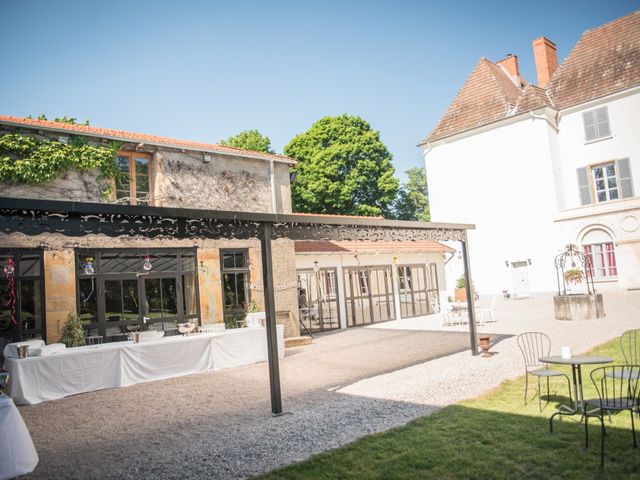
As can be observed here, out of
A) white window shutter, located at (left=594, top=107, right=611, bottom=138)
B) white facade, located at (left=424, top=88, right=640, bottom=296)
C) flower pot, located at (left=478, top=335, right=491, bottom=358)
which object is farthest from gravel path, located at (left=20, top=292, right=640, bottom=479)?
white window shutter, located at (left=594, top=107, right=611, bottom=138)

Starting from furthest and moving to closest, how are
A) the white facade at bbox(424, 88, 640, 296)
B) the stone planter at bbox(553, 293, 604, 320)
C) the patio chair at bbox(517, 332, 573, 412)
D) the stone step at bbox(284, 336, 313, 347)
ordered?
the white facade at bbox(424, 88, 640, 296) < the stone planter at bbox(553, 293, 604, 320) < the stone step at bbox(284, 336, 313, 347) < the patio chair at bbox(517, 332, 573, 412)

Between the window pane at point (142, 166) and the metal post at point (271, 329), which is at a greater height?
the window pane at point (142, 166)

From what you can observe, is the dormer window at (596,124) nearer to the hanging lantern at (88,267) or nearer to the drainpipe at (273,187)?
the drainpipe at (273,187)

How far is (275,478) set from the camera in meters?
Answer: 4.11

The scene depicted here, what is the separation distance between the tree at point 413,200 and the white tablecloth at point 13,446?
36.6 meters

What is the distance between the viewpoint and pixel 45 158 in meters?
10.9

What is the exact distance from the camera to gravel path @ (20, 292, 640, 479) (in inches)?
189

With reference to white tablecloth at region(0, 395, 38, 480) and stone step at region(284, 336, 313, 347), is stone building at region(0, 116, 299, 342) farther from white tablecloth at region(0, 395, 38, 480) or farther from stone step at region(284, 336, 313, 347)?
white tablecloth at region(0, 395, 38, 480)

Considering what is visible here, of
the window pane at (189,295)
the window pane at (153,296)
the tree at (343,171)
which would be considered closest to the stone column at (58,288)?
the window pane at (153,296)

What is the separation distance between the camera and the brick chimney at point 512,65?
26.4 metres

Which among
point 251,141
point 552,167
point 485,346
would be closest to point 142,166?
point 485,346

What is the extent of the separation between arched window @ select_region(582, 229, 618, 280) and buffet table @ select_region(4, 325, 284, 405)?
1742 centimetres

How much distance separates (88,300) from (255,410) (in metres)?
6.73

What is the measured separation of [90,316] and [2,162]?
13.3 feet
